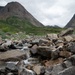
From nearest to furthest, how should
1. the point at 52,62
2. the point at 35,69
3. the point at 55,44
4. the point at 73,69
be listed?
the point at 73,69
the point at 35,69
the point at 52,62
the point at 55,44

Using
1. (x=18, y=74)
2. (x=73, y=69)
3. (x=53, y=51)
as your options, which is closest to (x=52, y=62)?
(x=53, y=51)

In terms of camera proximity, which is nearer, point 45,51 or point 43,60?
point 43,60

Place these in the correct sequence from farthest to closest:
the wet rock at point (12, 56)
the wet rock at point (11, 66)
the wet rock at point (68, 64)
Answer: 1. the wet rock at point (12, 56)
2. the wet rock at point (11, 66)
3. the wet rock at point (68, 64)

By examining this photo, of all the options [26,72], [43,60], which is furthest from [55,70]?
[43,60]

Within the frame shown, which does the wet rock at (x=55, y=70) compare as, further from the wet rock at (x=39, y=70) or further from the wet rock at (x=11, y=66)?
the wet rock at (x=11, y=66)

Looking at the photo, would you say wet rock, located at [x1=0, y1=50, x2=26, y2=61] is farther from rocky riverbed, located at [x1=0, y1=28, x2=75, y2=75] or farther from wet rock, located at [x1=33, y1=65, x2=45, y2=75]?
wet rock, located at [x1=33, y1=65, x2=45, y2=75]

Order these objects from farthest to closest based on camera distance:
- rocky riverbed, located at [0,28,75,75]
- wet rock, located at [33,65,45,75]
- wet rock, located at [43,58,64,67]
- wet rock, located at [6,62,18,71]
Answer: wet rock, located at [6,62,18,71]
wet rock, located at [43,58,64,67]
wet rock, located at [33,65,45,75]
rocky riverbed, located at [0,28,75,75]

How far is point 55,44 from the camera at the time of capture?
26.3 metres

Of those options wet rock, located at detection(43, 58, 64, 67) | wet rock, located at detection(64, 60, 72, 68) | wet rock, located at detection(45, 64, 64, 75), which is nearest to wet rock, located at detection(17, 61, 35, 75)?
wet rock, located at detection(45, 64, 64, 75)

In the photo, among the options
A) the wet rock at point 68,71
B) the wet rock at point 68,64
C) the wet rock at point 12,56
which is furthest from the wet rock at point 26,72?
the wet rock at point 12,56

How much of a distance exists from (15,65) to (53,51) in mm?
3150

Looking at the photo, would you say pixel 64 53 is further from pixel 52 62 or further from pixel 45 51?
pixel 45 51

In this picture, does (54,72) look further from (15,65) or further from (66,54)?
(15,65)

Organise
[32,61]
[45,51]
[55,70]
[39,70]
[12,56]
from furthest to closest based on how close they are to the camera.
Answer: [12,56] < [32,61] < [45,51] < [39,70] < [55,70]
